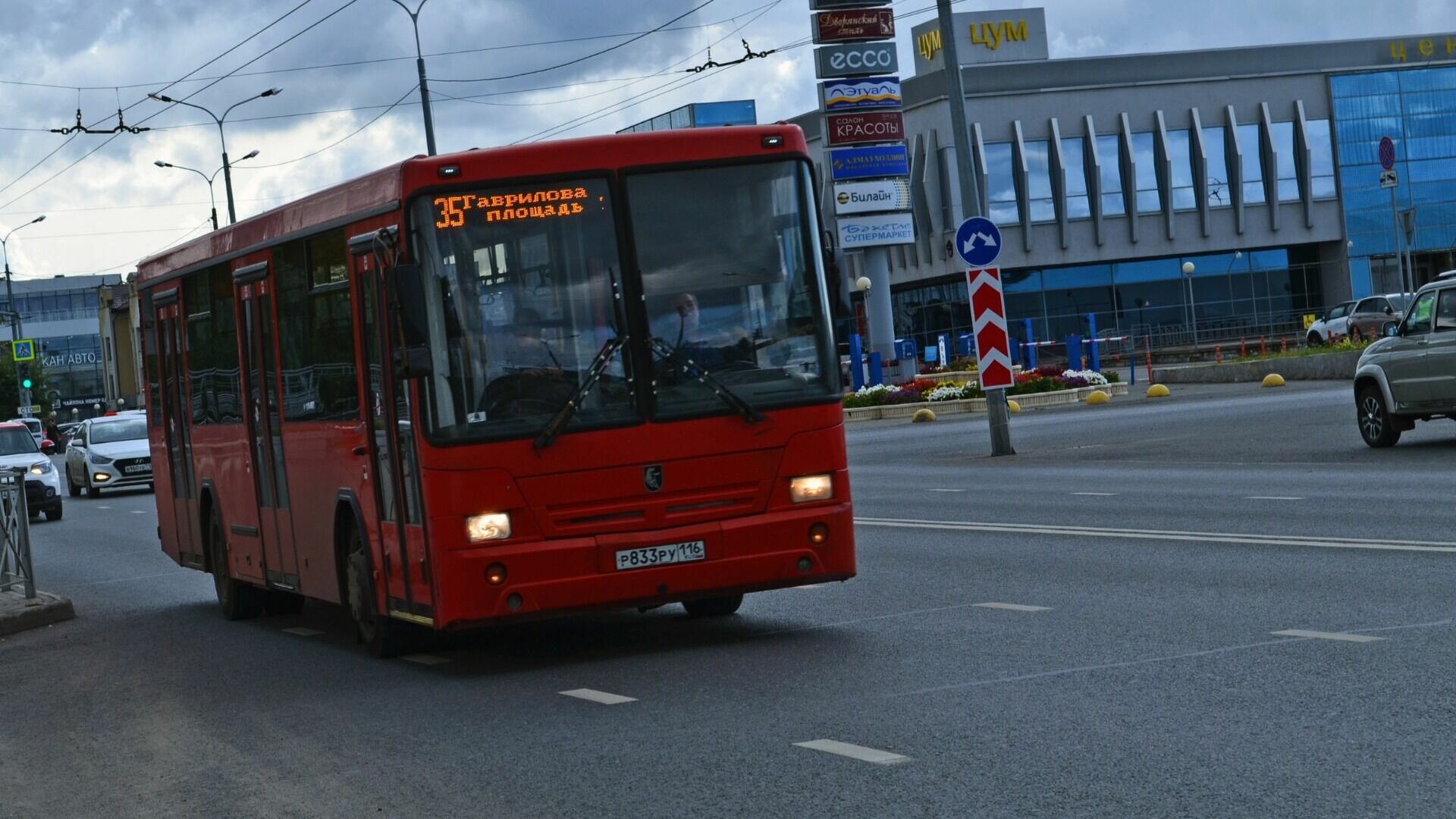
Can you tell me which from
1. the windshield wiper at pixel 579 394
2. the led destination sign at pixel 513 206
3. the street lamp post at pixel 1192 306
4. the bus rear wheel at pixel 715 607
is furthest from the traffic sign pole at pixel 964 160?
the street lamp post at pixel 1192 306

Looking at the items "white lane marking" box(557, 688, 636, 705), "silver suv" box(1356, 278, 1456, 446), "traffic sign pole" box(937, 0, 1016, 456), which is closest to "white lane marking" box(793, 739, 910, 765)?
"white lane marking" box(557, 688, 636, 705)

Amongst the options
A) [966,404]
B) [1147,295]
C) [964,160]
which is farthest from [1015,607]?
[1147,295]

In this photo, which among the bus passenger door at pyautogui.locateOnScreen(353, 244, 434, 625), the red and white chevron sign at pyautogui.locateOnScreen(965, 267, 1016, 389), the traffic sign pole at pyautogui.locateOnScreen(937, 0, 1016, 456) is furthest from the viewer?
the traffic sign pole at pyautogui.locateOnScreen(937, 0, 1016, 456)

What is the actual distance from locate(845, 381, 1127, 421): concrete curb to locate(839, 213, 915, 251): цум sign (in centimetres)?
718

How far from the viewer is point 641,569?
10242mm

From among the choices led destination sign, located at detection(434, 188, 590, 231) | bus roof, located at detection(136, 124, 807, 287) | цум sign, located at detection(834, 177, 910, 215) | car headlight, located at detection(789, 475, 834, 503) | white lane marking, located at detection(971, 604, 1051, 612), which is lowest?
white lane marking, located at detection(971, 604, 1051, 612)

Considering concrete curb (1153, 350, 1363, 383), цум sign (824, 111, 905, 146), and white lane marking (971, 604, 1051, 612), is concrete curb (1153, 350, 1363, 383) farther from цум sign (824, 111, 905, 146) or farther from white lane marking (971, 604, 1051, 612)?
white lane marking (971, 604, 1051, 612)

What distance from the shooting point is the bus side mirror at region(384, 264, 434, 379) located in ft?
32.4

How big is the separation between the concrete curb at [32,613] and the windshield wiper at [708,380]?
24.4ft

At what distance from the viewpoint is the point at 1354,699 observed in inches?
301

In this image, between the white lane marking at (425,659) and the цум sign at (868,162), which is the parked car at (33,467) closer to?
the white lane marking at (425,659)

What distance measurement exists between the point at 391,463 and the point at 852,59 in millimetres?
43505

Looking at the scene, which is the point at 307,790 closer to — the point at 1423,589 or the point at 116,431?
the point at 1423,589

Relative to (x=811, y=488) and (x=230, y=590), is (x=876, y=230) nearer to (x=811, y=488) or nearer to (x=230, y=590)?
(x=230, y=590)
